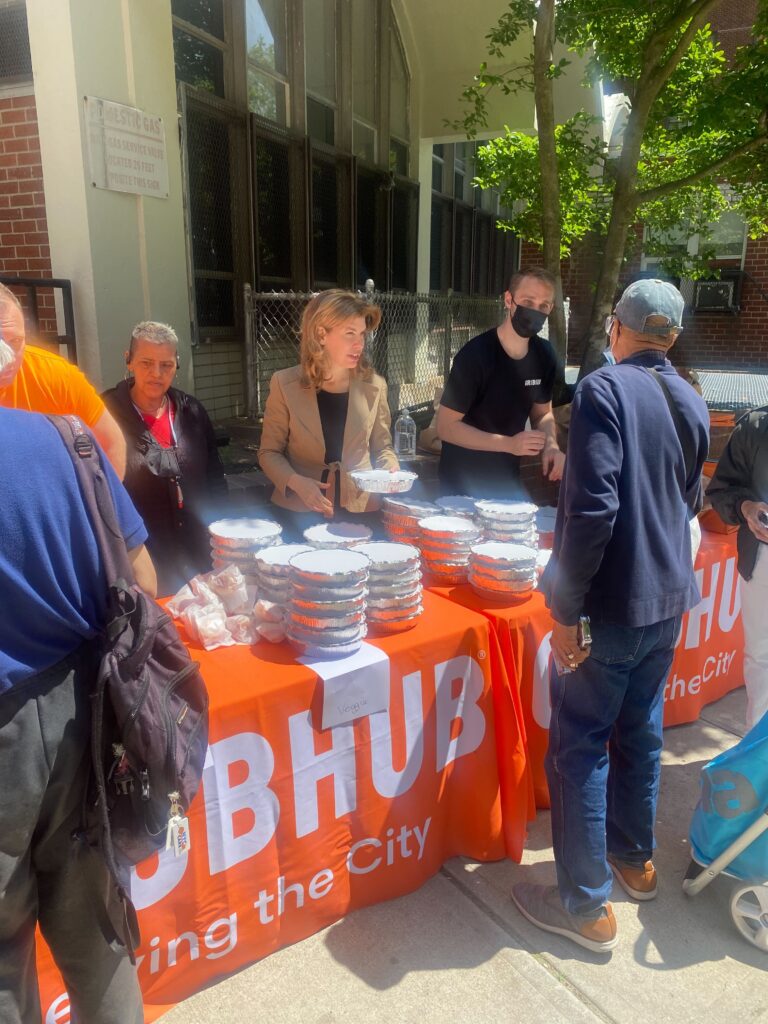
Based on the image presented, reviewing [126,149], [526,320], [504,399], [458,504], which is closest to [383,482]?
[458,504]

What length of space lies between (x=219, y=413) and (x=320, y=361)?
4.24m

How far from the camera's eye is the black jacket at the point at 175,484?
3.32 m

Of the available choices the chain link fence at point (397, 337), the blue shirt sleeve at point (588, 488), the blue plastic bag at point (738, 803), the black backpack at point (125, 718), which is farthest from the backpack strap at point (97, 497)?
the chain link fence at point (397, 337)

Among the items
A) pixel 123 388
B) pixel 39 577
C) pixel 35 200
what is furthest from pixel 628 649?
pixel 35 200

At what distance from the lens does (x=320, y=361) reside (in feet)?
→ 10.3

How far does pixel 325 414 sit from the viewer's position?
324 centimetres

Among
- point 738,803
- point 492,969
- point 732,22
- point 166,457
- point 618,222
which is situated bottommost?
point 492,969

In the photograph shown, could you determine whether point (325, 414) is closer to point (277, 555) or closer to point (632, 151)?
point (277, 555)

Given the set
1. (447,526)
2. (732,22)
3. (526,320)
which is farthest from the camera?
(732,22)

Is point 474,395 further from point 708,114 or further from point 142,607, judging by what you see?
point 708,114

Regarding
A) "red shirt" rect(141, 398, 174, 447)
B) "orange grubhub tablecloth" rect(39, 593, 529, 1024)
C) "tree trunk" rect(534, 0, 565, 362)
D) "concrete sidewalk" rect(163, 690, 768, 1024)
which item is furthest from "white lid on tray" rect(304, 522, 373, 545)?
"tree trunk" rect(534, 0, 565, 362)

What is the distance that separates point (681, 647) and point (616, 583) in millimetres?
1623

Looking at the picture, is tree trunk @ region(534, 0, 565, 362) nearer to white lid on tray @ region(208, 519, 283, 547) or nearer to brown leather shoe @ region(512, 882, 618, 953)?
white lid on tray @ region(208, 519, 283, 547)

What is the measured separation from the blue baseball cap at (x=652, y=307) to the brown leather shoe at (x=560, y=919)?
5.82 feet
